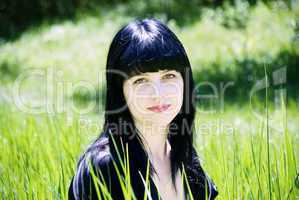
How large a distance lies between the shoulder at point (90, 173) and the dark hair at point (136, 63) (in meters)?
0.08

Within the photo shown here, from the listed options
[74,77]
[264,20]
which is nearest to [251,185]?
[74,77]

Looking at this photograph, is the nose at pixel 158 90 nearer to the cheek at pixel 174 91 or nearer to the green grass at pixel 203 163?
the cheek at pixel 174 91

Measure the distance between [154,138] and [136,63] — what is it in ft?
0.79

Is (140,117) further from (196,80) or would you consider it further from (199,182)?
(196,80)

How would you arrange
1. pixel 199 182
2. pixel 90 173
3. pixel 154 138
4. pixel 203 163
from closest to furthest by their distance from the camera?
pixel 90 173
pixel 154 138
pixel 199 182
pixel 203 163

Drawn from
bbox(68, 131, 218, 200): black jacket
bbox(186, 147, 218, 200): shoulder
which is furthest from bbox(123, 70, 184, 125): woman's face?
bbox(186, 147, 218, 200): shoulder

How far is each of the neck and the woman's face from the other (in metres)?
0.03

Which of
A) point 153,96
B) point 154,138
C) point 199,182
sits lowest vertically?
point 199,182

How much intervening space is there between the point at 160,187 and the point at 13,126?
123 cm

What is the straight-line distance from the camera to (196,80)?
16.6ft

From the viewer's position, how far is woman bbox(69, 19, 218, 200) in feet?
5.37

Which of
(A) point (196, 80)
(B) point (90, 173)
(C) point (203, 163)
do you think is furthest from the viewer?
(A) point (196, 80)

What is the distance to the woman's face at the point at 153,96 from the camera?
5.41ft

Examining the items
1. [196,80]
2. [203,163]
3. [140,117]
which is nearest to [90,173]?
[140,117]
